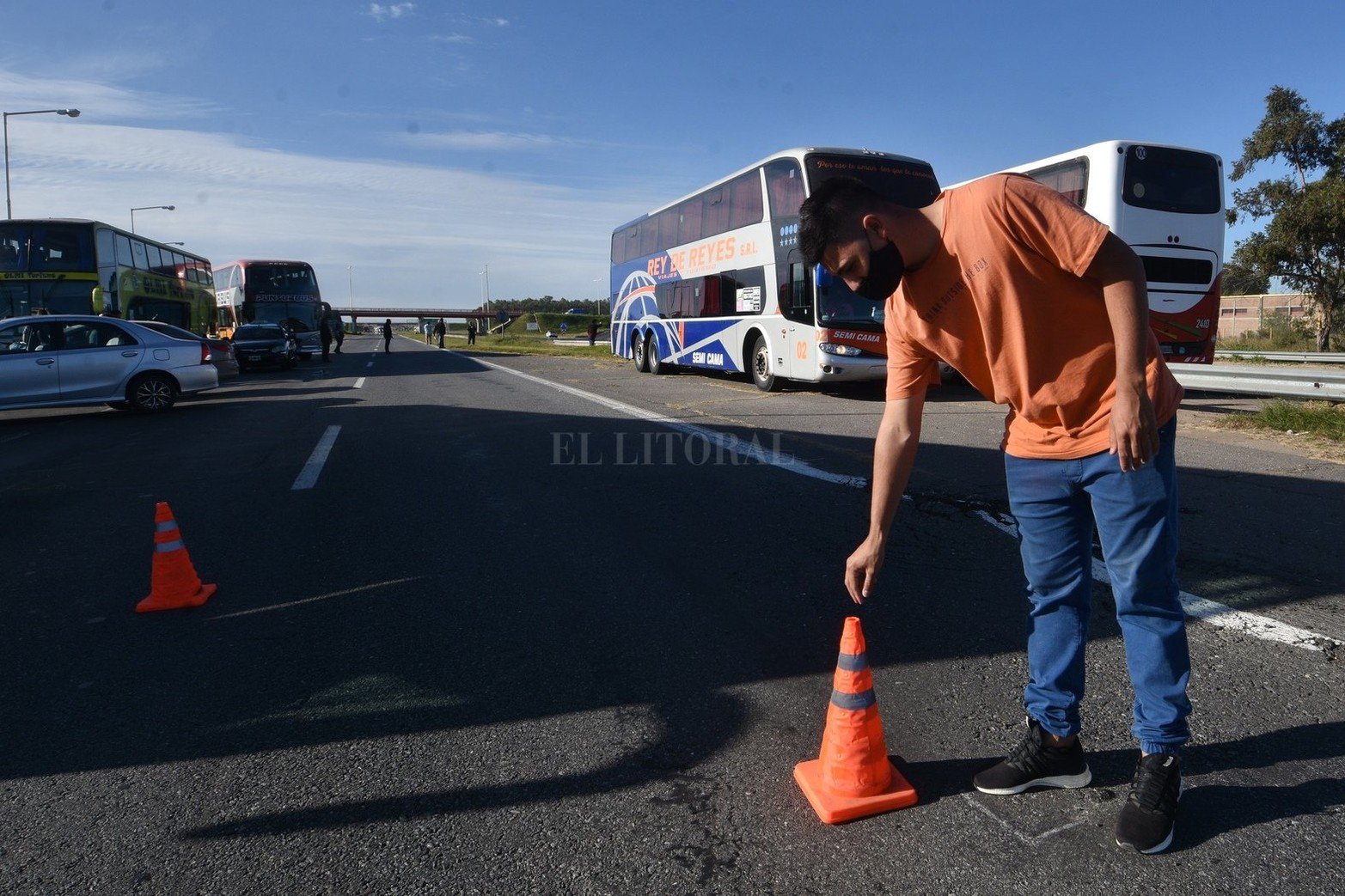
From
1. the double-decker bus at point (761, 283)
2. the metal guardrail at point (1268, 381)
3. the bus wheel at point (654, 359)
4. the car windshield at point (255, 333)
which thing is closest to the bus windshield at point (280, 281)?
the car windshield at point (255, 333)

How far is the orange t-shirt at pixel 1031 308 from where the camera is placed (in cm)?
228

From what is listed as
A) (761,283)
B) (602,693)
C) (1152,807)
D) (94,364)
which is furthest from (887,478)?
(94,364)

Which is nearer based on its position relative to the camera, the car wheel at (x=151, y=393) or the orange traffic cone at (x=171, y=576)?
the orange traffic cone at (x=171, y=576)

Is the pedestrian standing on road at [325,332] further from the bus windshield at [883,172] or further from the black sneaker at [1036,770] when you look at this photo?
the black sneaker at [1036,770]

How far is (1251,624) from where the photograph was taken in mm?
3896

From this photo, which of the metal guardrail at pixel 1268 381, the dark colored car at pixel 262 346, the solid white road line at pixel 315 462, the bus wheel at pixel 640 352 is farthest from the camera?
the dark colored car at pixel 262 346

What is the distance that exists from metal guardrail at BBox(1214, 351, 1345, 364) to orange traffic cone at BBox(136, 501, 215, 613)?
28.0m

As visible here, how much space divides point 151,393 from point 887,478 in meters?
15.1

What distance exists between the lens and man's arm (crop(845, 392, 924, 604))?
2715 millimetres

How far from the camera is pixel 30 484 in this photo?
8266 mm

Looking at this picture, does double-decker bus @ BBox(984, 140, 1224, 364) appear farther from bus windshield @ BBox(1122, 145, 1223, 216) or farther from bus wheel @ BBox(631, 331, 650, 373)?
bus wheel @ BBox(631, 331, 650, 373)

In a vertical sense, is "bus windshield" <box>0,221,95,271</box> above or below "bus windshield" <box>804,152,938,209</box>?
below

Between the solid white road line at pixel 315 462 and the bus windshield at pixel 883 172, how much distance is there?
8483 millimetres

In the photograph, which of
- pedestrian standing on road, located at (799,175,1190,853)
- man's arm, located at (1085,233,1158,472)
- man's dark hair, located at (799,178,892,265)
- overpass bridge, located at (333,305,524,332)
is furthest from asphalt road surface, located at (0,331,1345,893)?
overpass bridge, located at (333,305,524,332)
